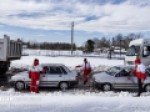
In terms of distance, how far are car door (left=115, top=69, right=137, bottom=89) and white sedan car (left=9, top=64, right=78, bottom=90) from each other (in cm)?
218

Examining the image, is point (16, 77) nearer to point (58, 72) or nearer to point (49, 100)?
point (58, 72)

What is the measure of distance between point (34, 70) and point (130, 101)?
6.34 meters

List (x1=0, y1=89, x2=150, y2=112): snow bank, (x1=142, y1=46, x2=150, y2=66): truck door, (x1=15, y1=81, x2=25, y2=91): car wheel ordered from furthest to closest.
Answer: (x1=142, y1=46, x2=150, y2=66): truck door, (x1=15, y1=81, x2=25, y2=91): car wheel, (x1=0, y1=89, x2=150, y2=112): snow bank

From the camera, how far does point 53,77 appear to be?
16.5m

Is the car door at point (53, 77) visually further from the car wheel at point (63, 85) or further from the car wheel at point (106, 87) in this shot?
the car wheel at point (106, 87)

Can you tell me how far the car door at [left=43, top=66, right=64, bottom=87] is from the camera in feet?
53.9

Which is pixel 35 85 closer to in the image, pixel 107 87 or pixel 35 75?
pixel 35 75

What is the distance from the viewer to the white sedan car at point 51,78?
641 inches

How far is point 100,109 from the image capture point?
9336mm

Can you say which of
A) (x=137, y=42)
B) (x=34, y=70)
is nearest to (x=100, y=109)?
(x=34, y=70)

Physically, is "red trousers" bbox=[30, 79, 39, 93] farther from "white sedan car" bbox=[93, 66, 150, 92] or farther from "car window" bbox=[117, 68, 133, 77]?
"car window" bbox=[117, 68, 133, 77]

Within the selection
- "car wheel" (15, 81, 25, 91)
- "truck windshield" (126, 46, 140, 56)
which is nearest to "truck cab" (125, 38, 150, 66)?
"truck windshield" (126, 46, 140, 56)

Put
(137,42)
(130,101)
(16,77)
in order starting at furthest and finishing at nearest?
(137,42) → (16,77) → (130,101)

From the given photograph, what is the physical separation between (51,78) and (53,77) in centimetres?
12
